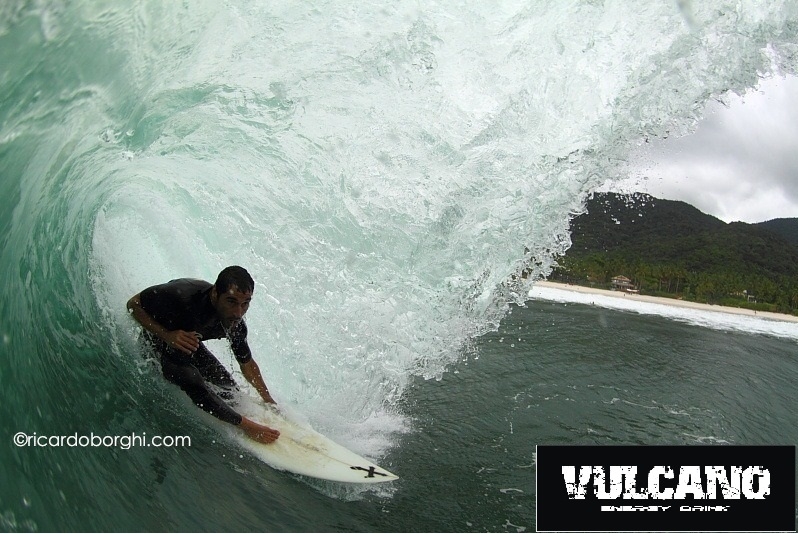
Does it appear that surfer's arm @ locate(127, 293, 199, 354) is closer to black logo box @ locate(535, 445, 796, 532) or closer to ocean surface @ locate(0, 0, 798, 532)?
ocean surface @ locate(0, 0, 798, 532)

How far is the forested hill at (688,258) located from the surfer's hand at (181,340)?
190 feet

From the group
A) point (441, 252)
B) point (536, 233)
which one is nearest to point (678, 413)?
point (536, 233)

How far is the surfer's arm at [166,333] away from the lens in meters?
4.09

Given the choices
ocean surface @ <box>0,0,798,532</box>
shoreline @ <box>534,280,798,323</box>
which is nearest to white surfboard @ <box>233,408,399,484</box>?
ocean surface @ <box>0,0,798,532</box>

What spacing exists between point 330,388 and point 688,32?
18.0ft

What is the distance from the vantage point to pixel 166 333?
162 inches

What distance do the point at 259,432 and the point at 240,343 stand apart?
0.77 meters

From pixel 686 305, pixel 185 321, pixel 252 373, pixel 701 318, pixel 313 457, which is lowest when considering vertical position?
pixel 313 457

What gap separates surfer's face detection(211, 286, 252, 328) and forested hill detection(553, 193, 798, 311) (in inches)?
2281

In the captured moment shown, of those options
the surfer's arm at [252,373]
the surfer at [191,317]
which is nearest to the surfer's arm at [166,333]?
the surfer at [191,317]

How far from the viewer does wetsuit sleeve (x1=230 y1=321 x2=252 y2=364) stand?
14.8 feet

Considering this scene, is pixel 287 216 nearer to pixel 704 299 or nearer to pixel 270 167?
pixel 270 167

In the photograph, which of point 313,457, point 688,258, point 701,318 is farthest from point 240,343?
point 688,258

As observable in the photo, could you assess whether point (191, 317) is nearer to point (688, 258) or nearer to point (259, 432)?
point (259, 432)
